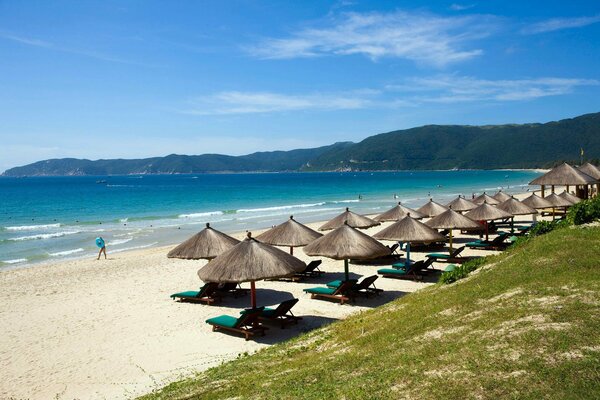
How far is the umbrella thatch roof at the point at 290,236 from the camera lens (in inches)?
611

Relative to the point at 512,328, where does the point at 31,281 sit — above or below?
below

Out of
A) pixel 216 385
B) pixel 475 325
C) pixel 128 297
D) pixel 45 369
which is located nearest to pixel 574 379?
pixel 475 325

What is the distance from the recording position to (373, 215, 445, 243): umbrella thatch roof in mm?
14602

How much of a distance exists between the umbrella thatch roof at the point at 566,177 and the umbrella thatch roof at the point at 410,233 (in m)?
14.5

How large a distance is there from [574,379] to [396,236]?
398 inches

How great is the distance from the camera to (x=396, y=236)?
14.9 metres

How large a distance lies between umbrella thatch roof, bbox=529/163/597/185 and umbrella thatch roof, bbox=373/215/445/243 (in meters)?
14.5

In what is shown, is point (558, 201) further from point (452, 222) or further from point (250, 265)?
point (250, 265)

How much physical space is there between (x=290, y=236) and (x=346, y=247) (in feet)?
11.4

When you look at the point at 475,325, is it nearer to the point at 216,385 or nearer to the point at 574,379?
the point at 574,379

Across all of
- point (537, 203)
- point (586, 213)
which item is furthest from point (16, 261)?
point (537, 203)

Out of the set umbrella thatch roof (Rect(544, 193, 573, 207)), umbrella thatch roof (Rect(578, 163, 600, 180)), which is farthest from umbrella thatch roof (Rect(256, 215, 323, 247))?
umbrella thatch roof (Rect(578, 163, 600, 180))

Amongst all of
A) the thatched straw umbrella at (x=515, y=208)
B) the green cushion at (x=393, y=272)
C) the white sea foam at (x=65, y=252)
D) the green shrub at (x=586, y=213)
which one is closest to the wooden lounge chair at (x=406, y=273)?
the green cushion at (x=393, y=272)

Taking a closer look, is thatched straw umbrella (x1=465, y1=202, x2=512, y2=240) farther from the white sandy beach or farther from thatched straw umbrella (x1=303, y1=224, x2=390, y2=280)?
thatched straw umbrella (x1=303, y1=224, x2=390, y2=280)
